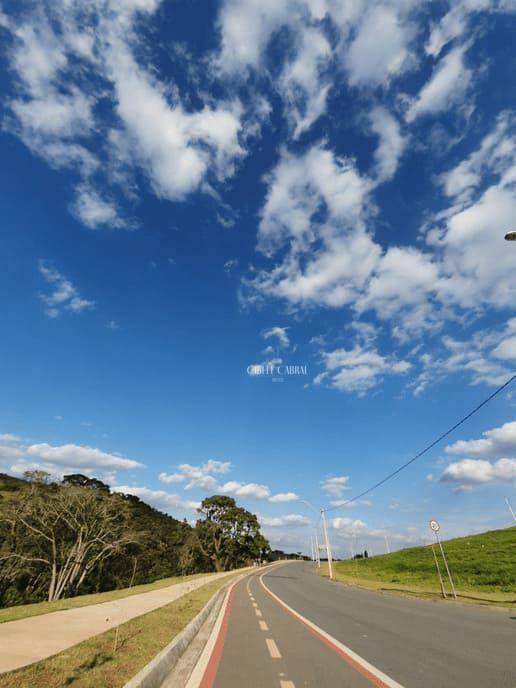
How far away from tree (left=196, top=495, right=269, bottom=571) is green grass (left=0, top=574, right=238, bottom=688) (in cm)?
5422

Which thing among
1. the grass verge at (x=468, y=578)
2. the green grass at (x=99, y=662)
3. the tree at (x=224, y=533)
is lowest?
the green grass at (x=99, y=662)

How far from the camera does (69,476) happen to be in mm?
50219

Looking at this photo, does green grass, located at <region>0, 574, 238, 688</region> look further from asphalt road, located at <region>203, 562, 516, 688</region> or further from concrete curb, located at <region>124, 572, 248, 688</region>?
asphalt road, located at <region>203, 562, 516, 688</region>

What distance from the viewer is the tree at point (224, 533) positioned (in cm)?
5841

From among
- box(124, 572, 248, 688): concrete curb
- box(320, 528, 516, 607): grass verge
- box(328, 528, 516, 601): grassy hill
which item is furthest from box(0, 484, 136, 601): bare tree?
box(124, 572, 248, 688): concrete curb

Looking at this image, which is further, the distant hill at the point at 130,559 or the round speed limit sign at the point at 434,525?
the distant hill at the point at 130,559

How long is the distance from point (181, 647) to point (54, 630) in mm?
3046

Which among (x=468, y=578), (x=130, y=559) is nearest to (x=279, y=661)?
(x=468, y=578)

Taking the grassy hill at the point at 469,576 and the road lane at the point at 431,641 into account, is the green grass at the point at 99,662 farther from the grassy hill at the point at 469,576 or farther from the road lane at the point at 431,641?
the grassy hill at the point at 469,576

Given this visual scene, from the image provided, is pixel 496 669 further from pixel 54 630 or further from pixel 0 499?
pixel 0 499

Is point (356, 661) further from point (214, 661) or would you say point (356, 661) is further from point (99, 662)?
point (99, 662)

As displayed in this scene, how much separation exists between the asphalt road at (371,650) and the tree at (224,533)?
5020 cm

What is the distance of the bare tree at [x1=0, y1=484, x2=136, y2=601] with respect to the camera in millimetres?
30641

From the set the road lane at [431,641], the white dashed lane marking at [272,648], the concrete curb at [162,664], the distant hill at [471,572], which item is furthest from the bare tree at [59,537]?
the white dashed lane marking at [272,648]
